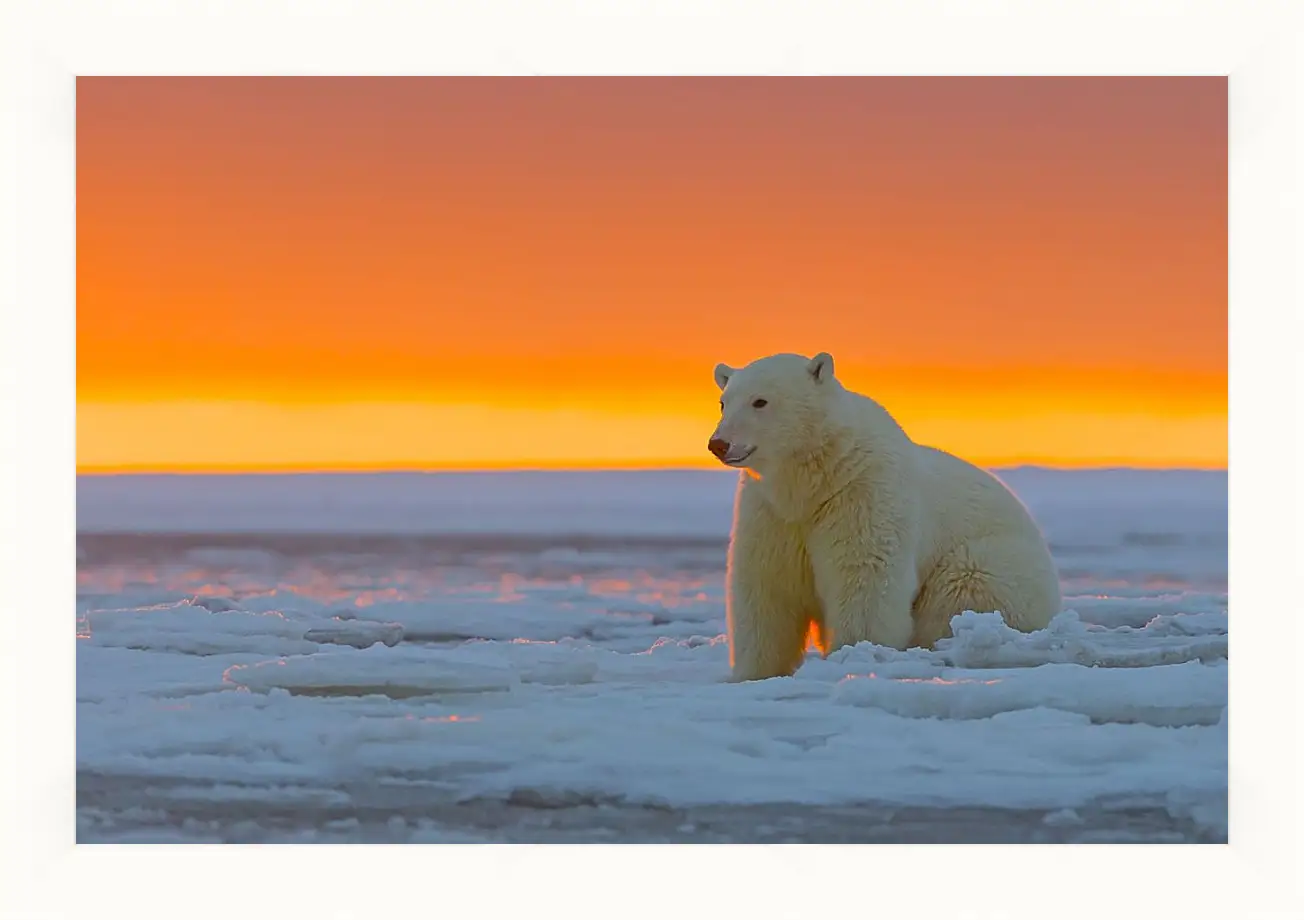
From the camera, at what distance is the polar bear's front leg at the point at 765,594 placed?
22.6 feet

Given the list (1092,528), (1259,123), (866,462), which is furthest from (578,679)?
(1092,528)

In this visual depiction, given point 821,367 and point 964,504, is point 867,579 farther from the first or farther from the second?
point 821,367

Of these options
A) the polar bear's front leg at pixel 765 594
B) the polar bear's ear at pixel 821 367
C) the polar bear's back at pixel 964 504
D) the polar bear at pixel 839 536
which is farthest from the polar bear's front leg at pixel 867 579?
the polar bear's ear at pixel 821 367

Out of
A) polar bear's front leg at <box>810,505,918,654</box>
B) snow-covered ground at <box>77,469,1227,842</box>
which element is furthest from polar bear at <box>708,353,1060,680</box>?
snow-covered ground at <box>77,469,1227,842</box>

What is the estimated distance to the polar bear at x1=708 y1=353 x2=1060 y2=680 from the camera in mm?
6758

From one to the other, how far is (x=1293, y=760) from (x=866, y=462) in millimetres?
2082

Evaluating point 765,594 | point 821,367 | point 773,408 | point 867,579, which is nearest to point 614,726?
point 765,594

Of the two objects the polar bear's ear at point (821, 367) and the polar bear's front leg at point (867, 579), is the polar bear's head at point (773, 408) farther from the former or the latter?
the polar bear's front leg at point (867, 579)

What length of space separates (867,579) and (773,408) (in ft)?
2.75

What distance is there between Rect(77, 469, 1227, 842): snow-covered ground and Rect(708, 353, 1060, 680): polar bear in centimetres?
25

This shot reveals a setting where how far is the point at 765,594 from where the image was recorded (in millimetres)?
6922

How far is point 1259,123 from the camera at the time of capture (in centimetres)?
620
